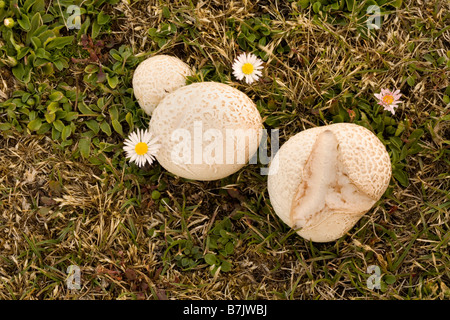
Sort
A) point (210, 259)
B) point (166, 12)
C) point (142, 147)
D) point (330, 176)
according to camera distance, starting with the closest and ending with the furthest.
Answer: point (330, 176)
point (142, 147)
point (210, 259)
point (166, 12)

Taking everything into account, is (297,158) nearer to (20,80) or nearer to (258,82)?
(258,82)

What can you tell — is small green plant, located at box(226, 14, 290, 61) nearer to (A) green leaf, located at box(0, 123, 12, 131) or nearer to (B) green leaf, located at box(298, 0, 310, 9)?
(B) green leaf, located at box(298, 0, 310, 9)

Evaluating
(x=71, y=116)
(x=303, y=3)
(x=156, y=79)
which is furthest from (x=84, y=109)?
(x=303, y=3)

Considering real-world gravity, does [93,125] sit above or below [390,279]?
above

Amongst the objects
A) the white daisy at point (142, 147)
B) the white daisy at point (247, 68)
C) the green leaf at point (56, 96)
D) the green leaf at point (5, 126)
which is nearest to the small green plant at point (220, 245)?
the white daisy at point (142, 147)

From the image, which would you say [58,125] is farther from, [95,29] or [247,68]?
[247,68]

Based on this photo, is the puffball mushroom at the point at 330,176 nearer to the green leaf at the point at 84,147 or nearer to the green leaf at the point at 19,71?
the green leaf at the point at 84,147
